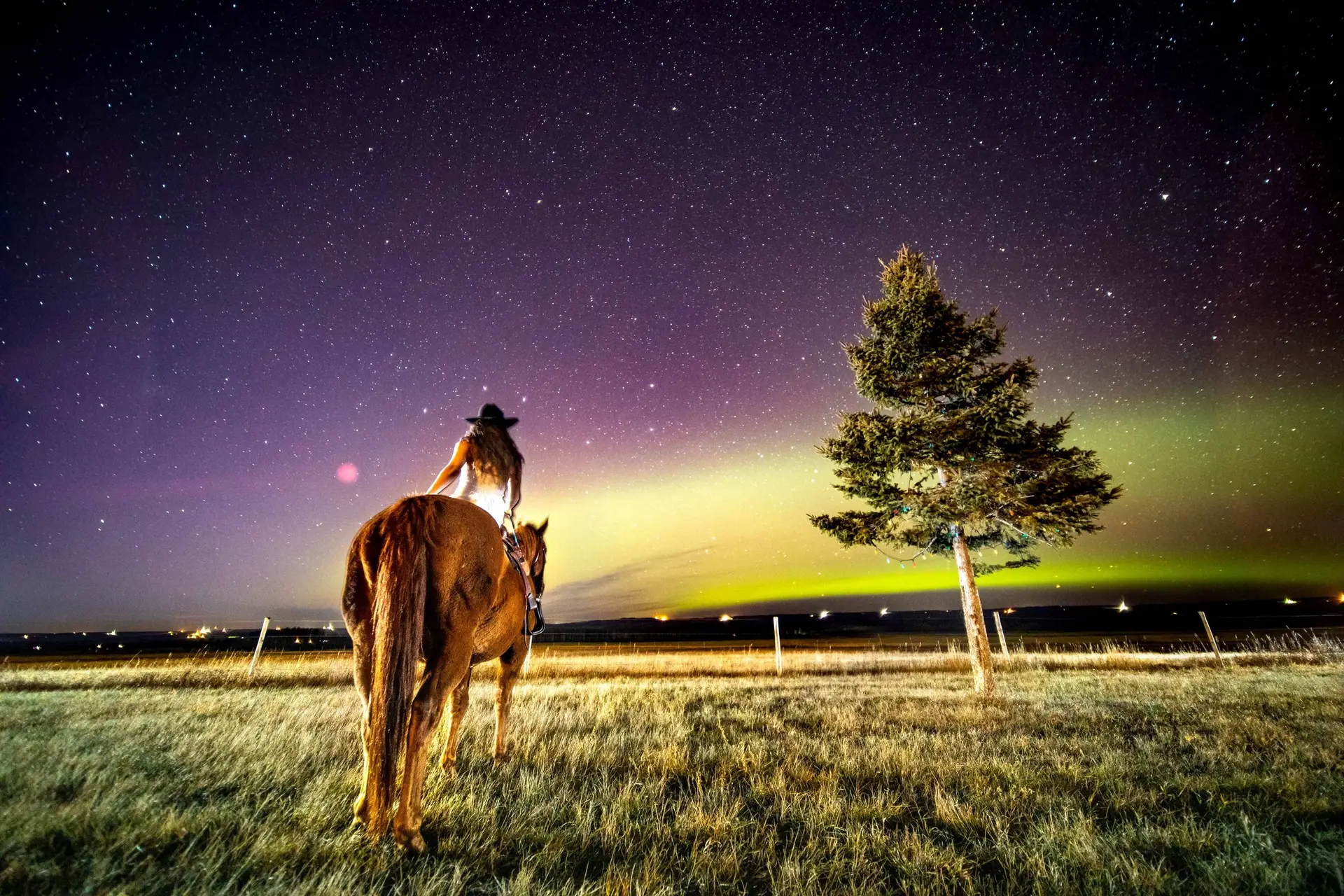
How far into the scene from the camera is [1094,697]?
29.5 feet

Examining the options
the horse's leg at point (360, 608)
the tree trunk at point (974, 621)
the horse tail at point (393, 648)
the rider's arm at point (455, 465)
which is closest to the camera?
the horse tail at point (393, 648)

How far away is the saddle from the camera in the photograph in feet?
12.9

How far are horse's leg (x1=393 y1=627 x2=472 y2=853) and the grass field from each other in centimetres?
10

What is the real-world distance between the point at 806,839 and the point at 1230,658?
23.9 m

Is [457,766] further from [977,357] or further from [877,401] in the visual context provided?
[977,357]

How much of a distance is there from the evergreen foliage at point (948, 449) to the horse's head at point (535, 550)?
8191 mm

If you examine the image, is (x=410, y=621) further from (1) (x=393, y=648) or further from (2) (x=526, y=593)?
(2) (x=526, y=593)

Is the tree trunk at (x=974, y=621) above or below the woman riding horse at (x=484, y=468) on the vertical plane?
below

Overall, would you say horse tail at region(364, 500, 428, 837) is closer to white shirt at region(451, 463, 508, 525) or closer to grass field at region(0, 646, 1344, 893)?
grass field at region(0, 646, 1344, 893)

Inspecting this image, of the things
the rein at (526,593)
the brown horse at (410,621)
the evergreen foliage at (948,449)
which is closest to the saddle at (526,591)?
the rein at (526,593)

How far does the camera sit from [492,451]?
3926 mm

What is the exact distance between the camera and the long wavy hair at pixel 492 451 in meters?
3.89

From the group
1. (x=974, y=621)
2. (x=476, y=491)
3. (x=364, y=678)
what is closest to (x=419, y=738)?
(x=364, y=678)

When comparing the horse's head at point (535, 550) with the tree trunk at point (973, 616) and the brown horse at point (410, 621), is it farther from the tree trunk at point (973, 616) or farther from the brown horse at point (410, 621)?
the tree trunk at point (973, 616)
